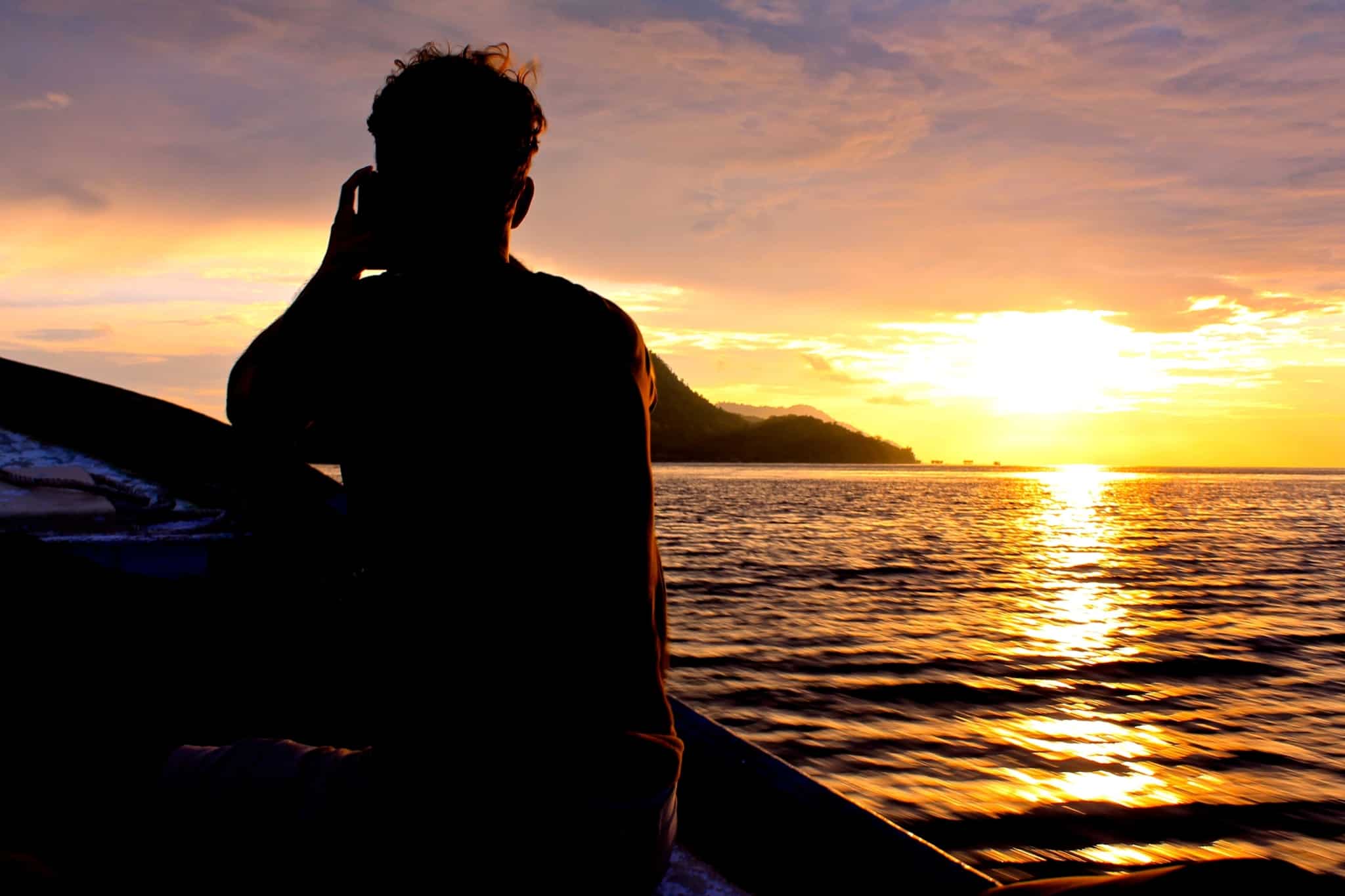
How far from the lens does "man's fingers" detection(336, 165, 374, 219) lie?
73.9 inches

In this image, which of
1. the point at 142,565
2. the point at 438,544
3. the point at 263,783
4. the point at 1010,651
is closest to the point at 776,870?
the point at 263,783

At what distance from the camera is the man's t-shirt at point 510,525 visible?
59.7 inches

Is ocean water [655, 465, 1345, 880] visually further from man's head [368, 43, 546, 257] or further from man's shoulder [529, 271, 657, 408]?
man's head [368, 43, 546, 257]

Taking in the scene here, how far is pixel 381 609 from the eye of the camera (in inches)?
63.4

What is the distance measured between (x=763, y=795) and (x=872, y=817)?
0.41m

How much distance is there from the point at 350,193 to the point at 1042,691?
10.1 metres

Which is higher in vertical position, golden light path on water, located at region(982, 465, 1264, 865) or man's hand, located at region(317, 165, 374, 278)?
man's hand, located at region(317, 165, 374, 278)

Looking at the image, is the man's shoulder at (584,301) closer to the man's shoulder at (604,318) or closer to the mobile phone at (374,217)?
the man's shoulder at (604,318)

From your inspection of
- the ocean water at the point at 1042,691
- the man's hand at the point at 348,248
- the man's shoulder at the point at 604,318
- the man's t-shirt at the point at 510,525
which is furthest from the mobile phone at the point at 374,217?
the ocean water at the point at 1042,691

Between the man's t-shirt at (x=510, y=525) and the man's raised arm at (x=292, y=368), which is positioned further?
the man's raised arm at (x=292, y=368)

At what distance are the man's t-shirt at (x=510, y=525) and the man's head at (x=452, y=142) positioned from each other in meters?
0.14

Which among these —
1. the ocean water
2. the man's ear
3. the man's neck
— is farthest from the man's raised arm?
the ocean water

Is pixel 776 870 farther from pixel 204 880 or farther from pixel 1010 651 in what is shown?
pixel 1010 651

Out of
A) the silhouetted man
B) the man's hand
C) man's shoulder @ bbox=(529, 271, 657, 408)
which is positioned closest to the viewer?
the silhouetted man
